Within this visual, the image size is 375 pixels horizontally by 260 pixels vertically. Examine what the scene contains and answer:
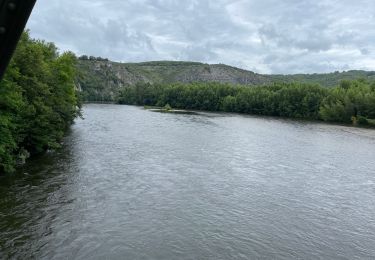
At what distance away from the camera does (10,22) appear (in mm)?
2305

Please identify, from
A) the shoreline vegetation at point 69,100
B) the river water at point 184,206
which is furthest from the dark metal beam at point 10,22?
the shoreline vegetation at point 69,100

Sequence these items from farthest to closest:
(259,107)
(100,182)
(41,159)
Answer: (259,107) < (41,159) < (100,182)

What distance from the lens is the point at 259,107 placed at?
150 m

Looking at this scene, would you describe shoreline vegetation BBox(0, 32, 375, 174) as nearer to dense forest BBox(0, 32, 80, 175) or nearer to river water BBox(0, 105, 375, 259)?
dense forest BBox(0, 32, 80, 175)

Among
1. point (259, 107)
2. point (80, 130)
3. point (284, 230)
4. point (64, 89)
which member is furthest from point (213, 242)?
point (259, 107)

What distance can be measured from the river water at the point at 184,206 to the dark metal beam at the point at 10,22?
18.1 metres

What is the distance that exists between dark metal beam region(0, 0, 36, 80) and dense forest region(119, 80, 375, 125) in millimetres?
114592

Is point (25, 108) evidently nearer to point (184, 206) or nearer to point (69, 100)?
point (184, 206)

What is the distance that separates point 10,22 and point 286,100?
144 metres

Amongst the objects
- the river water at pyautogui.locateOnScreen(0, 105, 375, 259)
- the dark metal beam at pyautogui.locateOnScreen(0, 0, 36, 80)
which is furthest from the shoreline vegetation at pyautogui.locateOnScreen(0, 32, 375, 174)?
the dark metal beam at pyautogui.locateOnScreen(0, 0, 36, 80)

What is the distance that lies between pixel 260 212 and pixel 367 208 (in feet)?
29.2

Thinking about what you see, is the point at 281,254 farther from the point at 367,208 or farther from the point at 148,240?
the point at 367,208

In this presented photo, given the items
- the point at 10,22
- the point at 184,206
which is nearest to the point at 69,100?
the point at 184,206

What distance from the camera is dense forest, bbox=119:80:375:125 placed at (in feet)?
377
